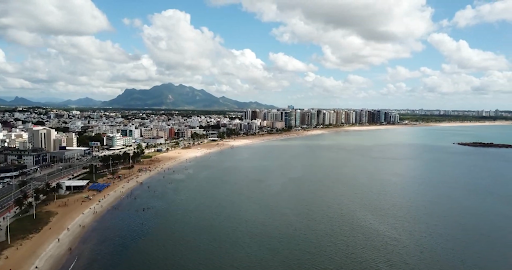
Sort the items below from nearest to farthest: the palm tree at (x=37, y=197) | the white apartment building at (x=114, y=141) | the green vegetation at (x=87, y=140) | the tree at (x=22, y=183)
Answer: the palm tree at (x=37, y=197) < the tree at (x=22, y=183) < the green vegetation at (x=87, y=140) < the white apartment building at (x=114, y=141)

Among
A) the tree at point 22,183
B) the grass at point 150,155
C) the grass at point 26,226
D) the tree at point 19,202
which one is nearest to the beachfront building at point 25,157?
the tree at point 22,183

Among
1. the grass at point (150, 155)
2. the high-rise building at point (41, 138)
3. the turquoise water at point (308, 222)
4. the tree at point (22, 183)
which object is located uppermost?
the high-rise building at point (41, 138)

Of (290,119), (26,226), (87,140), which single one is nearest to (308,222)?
(26,226)

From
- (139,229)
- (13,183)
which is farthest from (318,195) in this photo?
(13,183)

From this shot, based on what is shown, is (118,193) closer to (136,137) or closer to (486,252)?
(486,252)

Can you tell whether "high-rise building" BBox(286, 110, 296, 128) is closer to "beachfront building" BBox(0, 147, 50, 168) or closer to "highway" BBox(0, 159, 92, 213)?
"highway" BBox(0, 159, 92, 213)

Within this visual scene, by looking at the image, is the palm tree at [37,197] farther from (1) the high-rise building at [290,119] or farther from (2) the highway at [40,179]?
(1) the high-rise building at [290,119]
